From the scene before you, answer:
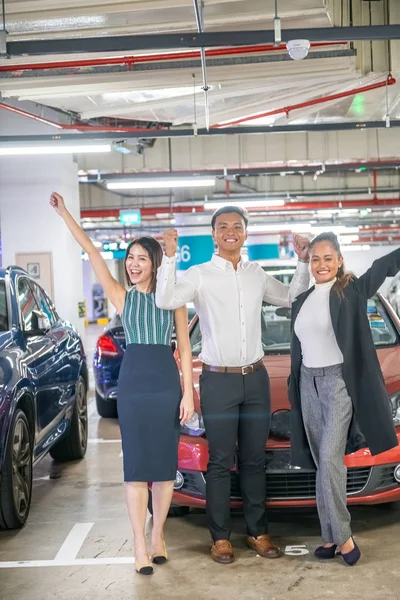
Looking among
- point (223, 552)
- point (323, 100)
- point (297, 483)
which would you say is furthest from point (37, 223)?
point (223, 552)

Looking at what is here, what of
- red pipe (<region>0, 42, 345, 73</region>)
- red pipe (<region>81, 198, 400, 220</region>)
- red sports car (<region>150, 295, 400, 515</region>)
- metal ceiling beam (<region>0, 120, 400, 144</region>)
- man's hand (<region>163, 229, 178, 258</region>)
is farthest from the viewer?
red pipe (<region>81, 198, 400, 220</region>)

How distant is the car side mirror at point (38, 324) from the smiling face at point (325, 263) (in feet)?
7.01

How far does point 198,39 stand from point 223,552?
3333 mm

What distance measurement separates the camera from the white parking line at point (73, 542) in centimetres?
445

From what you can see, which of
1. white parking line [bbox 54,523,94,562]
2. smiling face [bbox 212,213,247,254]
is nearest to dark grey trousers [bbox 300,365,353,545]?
smiling face [bbox 212,213,247,254]

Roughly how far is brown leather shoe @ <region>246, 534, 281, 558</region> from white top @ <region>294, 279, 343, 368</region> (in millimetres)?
969

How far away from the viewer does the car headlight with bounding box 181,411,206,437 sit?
4.53 metres

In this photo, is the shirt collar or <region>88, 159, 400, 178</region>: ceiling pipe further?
<region>88, 159, 400, 178</region>: ceiling pipe

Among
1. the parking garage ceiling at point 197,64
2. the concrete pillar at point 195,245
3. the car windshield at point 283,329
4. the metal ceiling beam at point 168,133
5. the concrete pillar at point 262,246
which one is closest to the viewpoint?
the parking garage ceiling at point 197,64

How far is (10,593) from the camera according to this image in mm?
3896

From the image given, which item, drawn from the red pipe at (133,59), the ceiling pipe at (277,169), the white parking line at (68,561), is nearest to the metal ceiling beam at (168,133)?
the red pipe at (133,59)

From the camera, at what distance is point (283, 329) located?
6047 mm

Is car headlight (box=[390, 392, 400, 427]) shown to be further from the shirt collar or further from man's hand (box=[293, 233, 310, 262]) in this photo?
the shirt collar

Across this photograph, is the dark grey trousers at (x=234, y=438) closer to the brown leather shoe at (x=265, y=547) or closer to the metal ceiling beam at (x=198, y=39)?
the brown leather shoe at (x=265, y=547)
